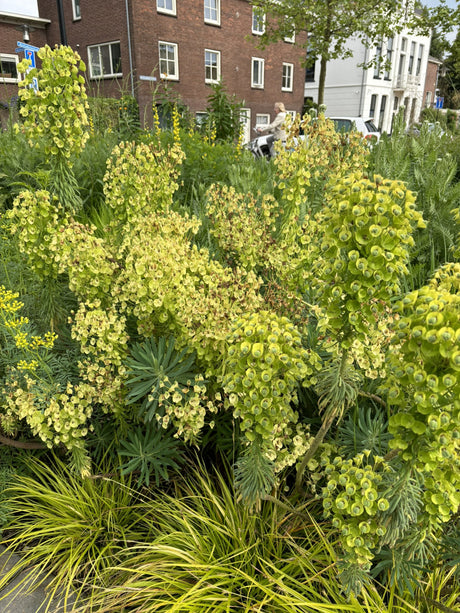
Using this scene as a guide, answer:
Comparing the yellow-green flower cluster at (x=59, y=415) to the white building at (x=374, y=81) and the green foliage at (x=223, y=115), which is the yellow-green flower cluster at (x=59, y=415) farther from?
the white building at (x=374, y=81)

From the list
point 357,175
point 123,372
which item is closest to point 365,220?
point 357,175

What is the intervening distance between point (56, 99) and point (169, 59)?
1889 centimetres

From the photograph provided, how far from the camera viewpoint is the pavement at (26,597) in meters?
1.91

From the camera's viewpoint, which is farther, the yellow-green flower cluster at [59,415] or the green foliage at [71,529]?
the green foliage at [71,529]

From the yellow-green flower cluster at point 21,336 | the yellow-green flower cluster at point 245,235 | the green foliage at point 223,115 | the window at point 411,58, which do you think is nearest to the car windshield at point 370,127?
the green foliage at point 223,115

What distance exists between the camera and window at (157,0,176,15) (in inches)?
701

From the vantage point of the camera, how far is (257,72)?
2336cm

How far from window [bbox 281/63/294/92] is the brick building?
1.17 metres

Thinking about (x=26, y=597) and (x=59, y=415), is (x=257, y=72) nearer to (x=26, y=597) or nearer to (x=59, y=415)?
(x=59, y=415)

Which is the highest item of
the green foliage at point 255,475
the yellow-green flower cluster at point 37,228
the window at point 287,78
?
the window at point 287,78

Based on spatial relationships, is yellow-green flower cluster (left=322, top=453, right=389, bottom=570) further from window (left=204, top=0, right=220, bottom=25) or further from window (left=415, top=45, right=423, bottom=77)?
window (left=415, top=45, right=423, bottom=77)

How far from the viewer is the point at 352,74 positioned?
100ft

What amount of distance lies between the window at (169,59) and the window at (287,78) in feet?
26.8

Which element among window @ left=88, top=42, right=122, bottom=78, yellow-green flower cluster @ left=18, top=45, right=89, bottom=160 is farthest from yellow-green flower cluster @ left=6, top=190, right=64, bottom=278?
window @ left=88, top=42, right=122, bottom=78
